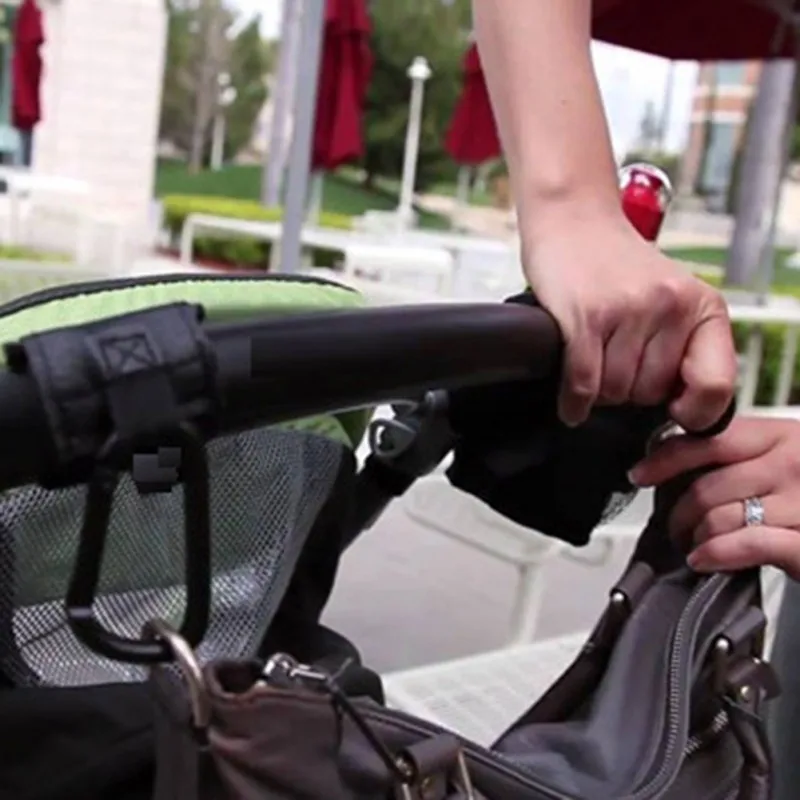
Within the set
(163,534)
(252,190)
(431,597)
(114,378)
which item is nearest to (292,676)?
(114,378)

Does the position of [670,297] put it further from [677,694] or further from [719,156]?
[719,156]

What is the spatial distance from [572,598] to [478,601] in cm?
30

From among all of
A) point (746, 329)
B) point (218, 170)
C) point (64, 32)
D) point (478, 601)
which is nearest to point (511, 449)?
point (478, 601)

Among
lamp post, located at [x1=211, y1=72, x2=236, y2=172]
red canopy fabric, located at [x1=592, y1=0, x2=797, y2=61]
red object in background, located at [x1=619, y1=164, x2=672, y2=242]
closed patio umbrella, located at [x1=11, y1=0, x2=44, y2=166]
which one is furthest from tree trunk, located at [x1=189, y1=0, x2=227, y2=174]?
red object in background, located at [x1=619, y1=164, x2=672, y2=242]

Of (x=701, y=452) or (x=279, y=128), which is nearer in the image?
(x=701, y=452)

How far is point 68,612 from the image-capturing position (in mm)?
493

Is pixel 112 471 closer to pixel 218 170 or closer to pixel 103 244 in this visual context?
pixel 103 244

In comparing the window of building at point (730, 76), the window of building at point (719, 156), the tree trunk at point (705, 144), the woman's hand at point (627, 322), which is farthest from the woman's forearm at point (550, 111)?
the window of building at point (730, 76)

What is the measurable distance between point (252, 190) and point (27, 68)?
1765cm

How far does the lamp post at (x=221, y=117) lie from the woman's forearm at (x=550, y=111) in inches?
1262

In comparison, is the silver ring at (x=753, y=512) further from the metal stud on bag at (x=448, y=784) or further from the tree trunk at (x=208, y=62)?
the tree trunk at (x=208, y=62)

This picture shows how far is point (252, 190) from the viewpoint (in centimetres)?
2597

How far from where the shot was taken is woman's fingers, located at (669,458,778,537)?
0.77m

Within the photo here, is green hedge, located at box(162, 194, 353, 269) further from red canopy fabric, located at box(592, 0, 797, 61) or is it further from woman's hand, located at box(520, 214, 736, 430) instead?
woman's hand, located at box(520, 214, 736, 430)
